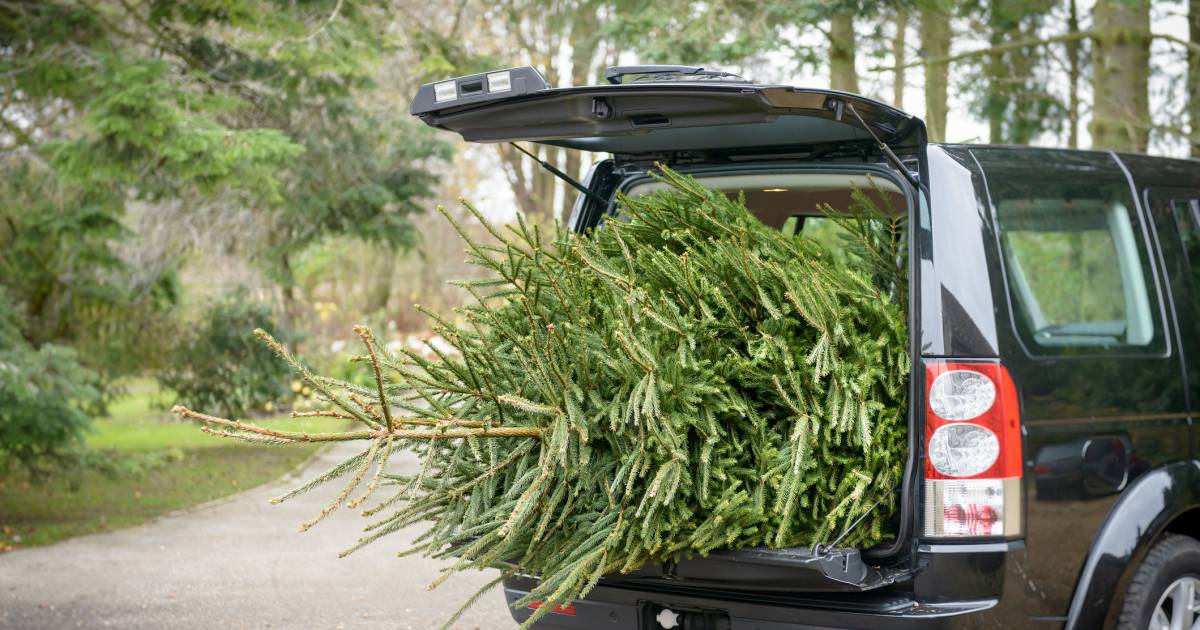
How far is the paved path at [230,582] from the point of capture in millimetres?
6023

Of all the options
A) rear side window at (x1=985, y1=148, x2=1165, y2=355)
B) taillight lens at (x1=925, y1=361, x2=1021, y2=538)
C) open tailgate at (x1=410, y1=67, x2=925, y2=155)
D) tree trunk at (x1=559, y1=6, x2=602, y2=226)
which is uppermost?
tree trunk at (x1=559, y1=6, x2=602, y2=226)

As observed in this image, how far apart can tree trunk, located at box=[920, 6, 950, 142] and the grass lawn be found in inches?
292

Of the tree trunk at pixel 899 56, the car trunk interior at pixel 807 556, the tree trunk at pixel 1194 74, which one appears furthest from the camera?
the tree trunk at pixel 899 56

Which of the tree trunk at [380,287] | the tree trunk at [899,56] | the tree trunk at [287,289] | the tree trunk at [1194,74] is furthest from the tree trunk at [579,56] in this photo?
the tree trunk at [1194,74]

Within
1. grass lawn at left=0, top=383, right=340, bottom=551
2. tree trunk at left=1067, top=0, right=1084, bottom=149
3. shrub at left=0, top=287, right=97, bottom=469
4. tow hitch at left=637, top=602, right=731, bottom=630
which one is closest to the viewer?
tow hitch at left=637, top=602, right=731, bottom=630

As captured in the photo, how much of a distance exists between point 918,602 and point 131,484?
9.60m

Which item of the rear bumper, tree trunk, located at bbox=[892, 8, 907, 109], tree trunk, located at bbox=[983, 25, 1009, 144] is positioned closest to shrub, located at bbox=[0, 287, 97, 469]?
the rear bumper

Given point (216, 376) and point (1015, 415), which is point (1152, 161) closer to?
point (1015, 415)

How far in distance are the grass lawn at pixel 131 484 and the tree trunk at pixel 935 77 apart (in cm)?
742

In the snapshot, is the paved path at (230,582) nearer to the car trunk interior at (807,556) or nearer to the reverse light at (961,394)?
the car trunk interior at (807,556)

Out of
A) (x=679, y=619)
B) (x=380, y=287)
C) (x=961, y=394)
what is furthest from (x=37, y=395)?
(x=380, y=287)

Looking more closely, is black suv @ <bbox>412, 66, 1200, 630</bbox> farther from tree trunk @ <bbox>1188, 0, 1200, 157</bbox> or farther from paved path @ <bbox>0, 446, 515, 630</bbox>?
tree trunk @ <bbox>1188, 0, 1200, 157</bbox>

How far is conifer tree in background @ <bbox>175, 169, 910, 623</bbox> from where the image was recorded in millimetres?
3078

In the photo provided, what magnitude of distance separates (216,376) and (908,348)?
11.2 metres
